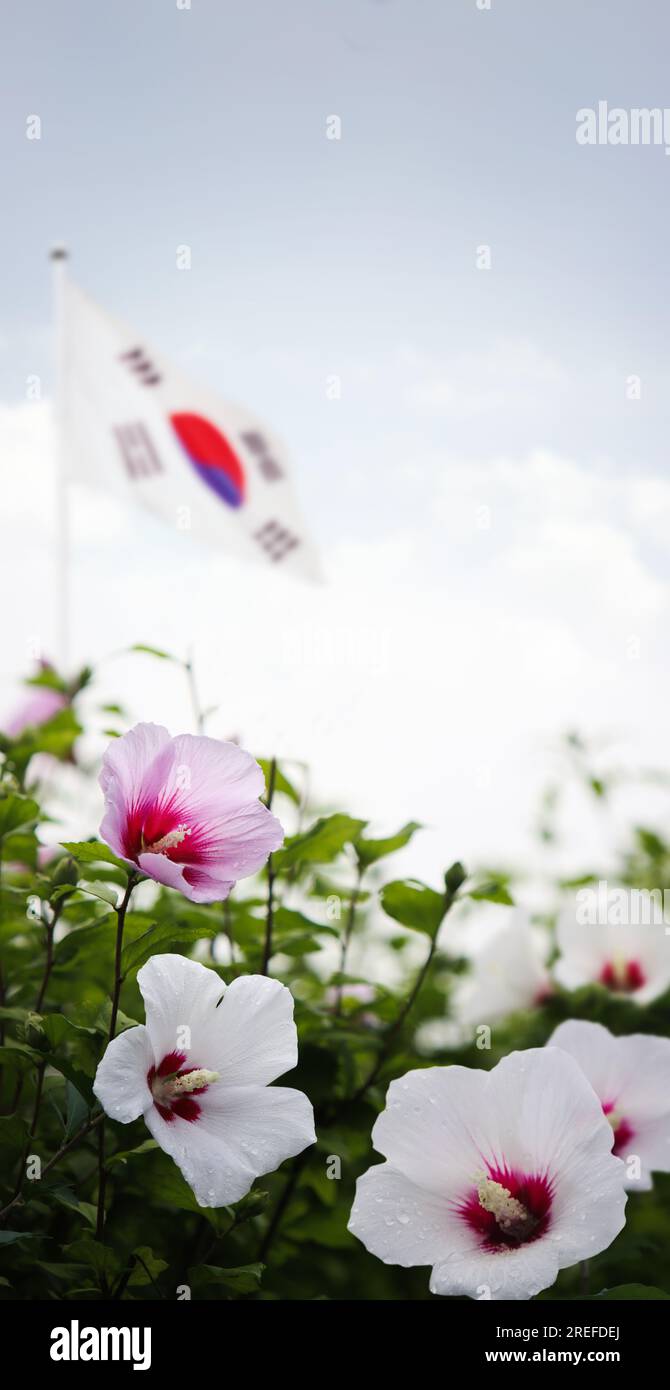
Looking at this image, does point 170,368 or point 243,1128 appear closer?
point 243,1128

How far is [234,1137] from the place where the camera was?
625 mm

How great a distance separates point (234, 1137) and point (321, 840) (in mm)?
335

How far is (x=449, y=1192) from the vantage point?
2.20 feet

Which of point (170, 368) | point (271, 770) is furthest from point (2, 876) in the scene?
point (170, 368)

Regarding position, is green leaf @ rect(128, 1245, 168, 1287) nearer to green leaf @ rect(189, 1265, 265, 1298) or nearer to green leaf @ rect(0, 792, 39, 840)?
green leaf @ rect(189, 1265, 265, 1298)

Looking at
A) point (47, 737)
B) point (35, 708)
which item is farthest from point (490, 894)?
point (35, 708)

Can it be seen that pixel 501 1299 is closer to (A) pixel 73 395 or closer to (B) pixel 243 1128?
(B) pixel 243 1128

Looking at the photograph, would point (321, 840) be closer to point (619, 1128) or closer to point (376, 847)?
point (376, 847)

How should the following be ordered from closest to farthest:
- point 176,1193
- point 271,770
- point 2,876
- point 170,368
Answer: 1. point 176,1193
2. point 271,770
3. point 2,876
4. point 170,368

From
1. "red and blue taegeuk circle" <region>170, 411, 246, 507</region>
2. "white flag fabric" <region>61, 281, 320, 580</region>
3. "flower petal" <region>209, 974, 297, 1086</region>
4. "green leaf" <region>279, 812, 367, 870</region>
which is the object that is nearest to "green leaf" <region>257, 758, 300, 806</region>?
"green leaf" <region>279, 812, 367, 870</region>

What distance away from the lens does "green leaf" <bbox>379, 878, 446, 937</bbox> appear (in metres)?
0.95

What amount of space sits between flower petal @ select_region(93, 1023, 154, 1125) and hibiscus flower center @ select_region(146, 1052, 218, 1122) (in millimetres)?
41

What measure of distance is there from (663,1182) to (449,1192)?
0.99 metres
